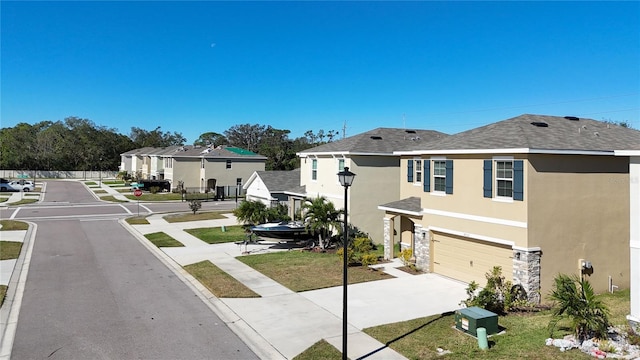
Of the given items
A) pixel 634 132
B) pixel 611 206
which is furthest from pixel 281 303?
pixel 634 132

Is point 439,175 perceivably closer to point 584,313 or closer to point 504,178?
point 504,178

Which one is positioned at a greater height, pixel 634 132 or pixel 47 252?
pixel 634 132

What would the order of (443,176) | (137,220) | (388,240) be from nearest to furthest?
(443,176) < (388,240) < (137,220)

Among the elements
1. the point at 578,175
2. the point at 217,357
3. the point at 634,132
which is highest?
the point at 634,132

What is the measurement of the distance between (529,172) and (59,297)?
665 inches

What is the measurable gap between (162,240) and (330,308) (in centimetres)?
1609

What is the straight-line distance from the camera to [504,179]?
15219 mm

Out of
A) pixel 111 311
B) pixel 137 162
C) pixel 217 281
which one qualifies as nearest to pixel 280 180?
pixel 217 281

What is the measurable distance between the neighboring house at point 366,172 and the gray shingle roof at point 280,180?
5.24 meters

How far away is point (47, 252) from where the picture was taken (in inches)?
872

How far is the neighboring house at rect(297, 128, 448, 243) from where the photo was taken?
24609mm

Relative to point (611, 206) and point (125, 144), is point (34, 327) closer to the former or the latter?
point (611, 206)

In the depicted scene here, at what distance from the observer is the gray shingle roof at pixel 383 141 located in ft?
82.6

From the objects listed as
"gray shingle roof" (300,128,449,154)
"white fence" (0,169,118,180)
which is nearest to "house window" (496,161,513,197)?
"gray shingle roof" (300,128,449,154)
